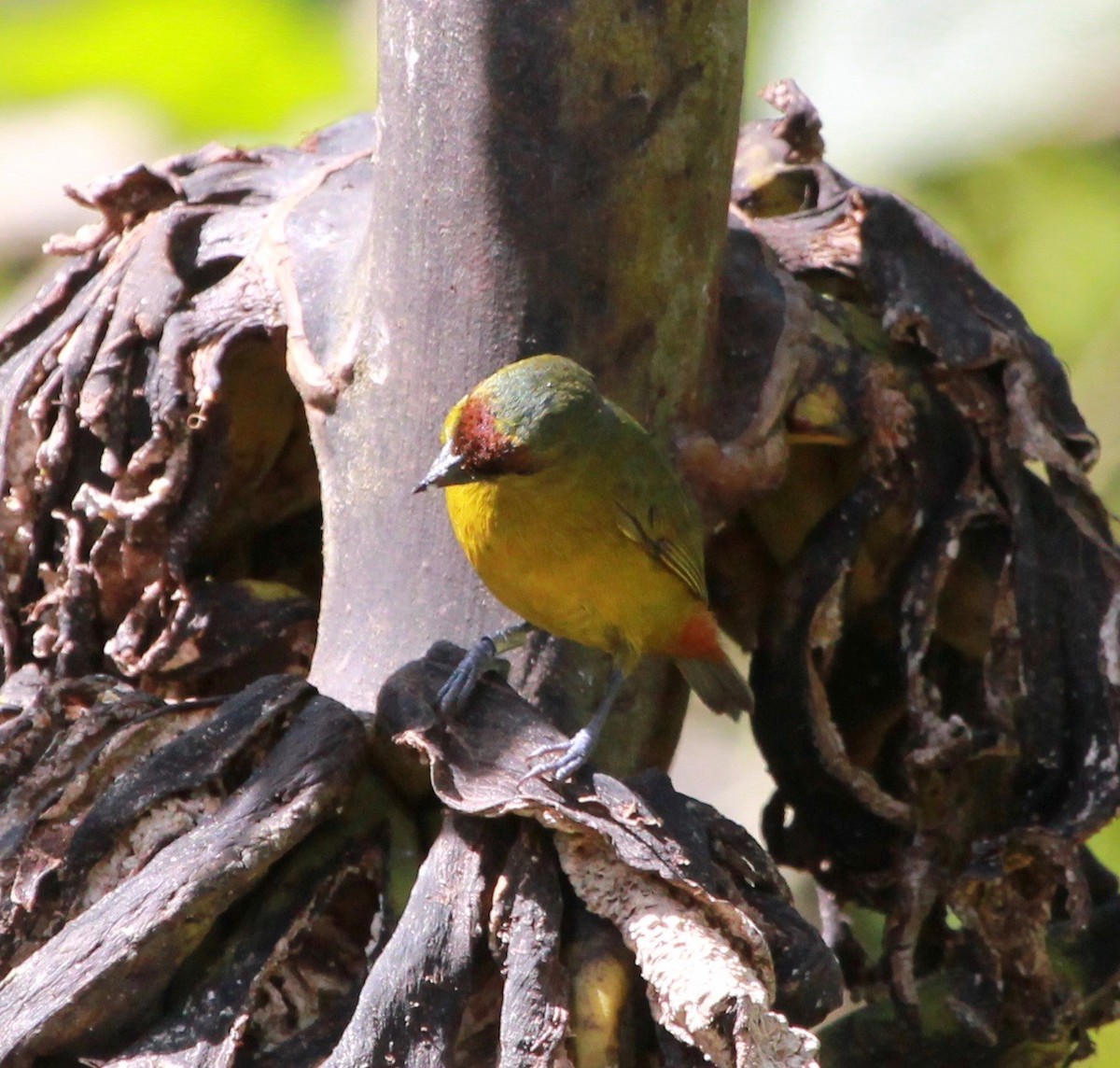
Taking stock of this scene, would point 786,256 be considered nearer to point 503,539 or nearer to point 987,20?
point 987,20

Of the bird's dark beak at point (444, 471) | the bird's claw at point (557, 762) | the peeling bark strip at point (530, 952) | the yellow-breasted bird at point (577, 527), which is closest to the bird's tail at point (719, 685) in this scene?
the yellow-breasted bird at point (577, 527)

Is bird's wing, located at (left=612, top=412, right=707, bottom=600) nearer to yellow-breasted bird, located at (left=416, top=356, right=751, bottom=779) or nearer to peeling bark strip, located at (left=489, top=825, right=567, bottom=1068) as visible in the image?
yellow-breasted bird, located at (left=416, top=356, right=751, bottom=779)

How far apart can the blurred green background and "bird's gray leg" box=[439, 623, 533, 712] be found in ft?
3.21

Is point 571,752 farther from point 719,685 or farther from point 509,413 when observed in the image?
point 719,685

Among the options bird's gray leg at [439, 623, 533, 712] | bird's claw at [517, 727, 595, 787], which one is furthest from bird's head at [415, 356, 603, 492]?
bird's claw at [517, 727, 595, 787]

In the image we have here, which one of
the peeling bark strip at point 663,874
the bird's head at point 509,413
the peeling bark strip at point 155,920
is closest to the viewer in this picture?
the peeling bark strip at point 663,874

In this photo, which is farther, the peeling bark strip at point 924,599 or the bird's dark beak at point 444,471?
the peeling bark strip at point 924,599

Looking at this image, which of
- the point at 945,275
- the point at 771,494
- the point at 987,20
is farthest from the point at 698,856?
the point at 987,20

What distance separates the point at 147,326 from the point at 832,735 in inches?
47.4

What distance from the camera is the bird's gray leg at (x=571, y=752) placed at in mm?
1964

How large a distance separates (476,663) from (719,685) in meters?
0.92

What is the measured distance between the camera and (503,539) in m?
2.61

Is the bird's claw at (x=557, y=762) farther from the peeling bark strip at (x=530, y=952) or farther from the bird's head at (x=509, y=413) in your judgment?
the bird's head at (x=509, y=413)

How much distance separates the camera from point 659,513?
2760mm
